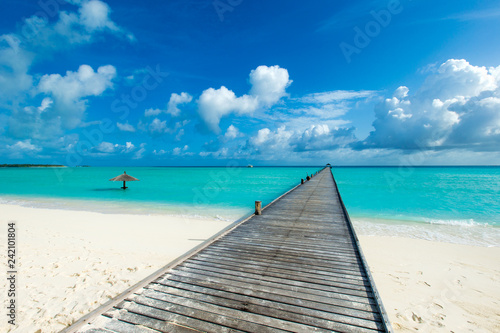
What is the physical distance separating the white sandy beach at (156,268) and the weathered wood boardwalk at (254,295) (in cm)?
142

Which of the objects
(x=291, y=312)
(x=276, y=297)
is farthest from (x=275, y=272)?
(x=291, y=312)

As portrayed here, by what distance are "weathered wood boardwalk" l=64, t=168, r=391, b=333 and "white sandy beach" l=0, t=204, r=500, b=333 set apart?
1.42 m

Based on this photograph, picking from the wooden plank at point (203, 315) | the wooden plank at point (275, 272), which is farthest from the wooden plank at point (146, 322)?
the wooden plank at point (275, 272)

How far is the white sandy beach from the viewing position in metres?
4.62

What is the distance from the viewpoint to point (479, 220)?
1434 centimetres

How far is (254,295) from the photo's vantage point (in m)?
3.94

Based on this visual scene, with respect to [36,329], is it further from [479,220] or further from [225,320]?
[479,220]

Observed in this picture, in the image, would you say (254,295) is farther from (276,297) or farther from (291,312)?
(291,312)

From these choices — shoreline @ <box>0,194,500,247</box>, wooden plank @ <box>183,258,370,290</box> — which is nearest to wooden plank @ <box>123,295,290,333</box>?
wooden plank @ <box>183,258,370,290</box>

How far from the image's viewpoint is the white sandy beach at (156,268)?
462 centimetres

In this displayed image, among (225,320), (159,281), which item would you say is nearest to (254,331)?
(225,320)

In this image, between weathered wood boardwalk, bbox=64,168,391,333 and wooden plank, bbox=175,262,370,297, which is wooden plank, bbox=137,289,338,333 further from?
wooden plank, bbox=175,262,370,297

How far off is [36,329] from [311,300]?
15.9 ft

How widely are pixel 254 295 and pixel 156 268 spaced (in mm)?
4139
